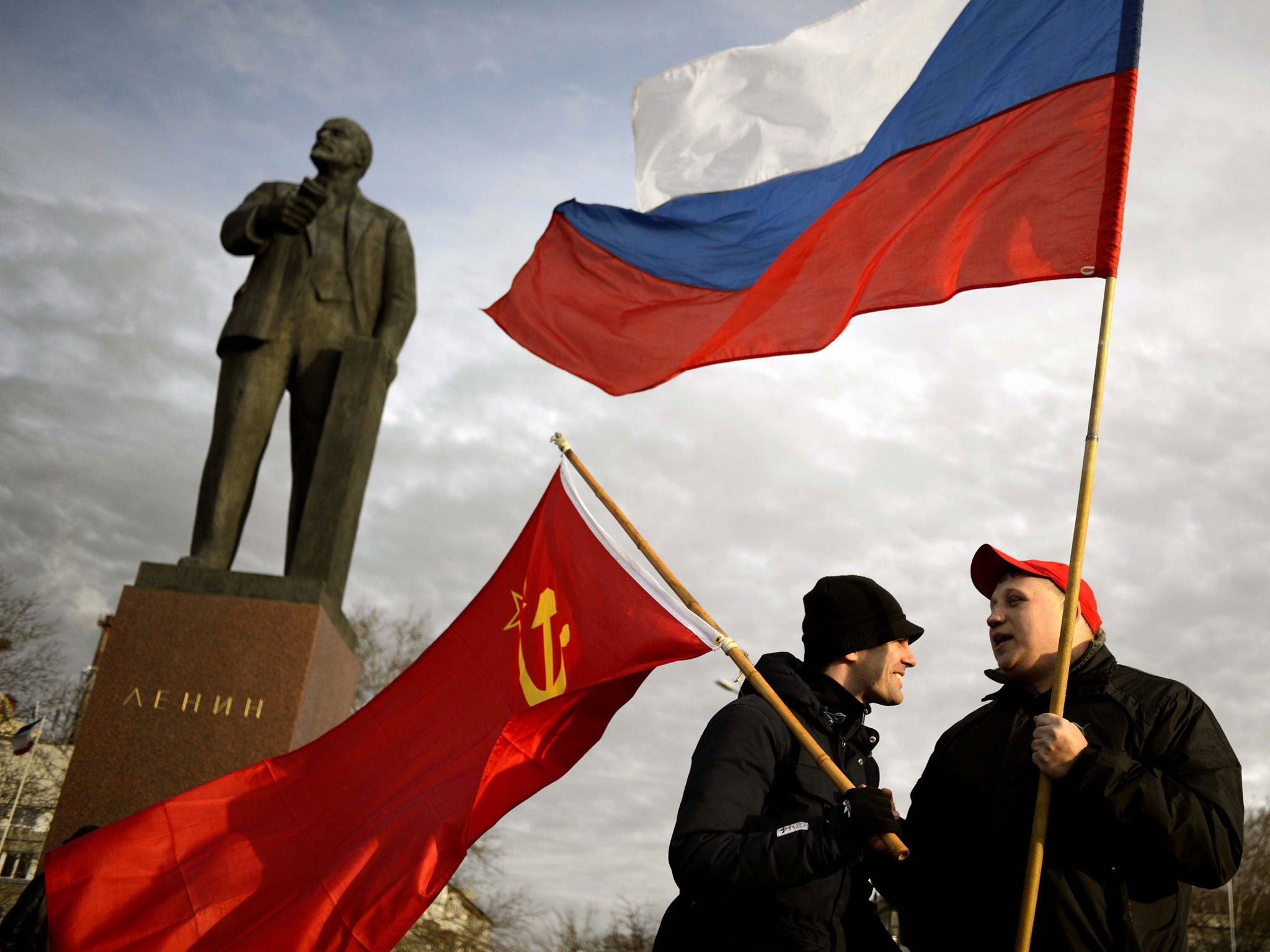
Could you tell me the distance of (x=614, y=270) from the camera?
493cm

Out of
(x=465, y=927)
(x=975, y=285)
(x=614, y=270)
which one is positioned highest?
(x=614, y=270)

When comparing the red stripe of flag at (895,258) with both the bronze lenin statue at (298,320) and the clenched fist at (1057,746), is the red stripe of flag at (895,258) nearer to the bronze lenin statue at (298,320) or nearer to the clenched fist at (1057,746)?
the clenched fist at (1057,746)

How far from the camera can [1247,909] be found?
28.7 m

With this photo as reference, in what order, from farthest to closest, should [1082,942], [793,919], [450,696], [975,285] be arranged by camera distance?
[450,696] < [975,285] < [793,919] < [1082,942]

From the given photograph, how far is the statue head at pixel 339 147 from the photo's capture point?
7793 mm

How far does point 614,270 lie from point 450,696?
1909 millimetres

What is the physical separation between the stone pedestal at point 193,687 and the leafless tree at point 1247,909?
2711cm

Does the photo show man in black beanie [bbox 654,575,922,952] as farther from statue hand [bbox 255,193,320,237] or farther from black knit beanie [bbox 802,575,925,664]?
statue hand [bbox 255,193,320,237]

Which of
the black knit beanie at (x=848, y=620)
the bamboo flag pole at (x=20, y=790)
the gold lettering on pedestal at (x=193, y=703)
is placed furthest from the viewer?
the bamboo flag pole at (x=20, y=790)

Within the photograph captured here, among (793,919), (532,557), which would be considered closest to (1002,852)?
(793,919)

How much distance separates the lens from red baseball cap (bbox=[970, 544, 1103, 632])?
9.82 feet

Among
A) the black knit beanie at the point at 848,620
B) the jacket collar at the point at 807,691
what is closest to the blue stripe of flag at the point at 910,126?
the black knit beanie at the point at 848,620

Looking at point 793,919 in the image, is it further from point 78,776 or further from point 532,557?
point 78,776

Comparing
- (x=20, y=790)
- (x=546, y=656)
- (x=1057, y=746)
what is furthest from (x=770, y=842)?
(x=20, y=790)
